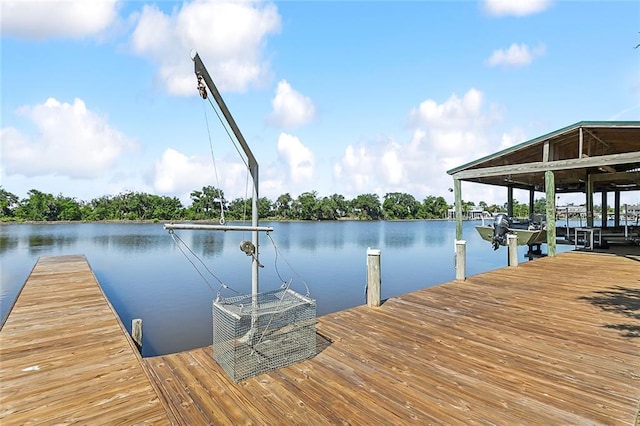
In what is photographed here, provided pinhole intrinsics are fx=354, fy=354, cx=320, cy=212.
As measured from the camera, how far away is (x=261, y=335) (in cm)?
349

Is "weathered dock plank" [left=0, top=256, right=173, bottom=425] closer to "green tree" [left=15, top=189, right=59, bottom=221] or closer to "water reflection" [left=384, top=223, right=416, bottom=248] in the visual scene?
"water reflection" [left=384, top=223, right=416, bottom=248]

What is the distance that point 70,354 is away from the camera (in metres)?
3.71

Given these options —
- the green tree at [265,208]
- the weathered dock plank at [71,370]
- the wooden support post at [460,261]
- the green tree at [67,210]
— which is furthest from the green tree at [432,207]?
the weathered dock plank at [71,370]

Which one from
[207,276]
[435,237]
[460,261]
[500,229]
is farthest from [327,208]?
[460,261]

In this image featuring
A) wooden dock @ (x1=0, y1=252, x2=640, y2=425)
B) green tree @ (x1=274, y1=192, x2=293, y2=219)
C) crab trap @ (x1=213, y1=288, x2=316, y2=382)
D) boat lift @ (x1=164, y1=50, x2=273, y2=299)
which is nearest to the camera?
wooden dock @ (x1=0, y1=252, x2=640, y2=425)

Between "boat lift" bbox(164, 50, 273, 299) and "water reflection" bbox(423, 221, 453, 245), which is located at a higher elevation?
"boat lift" bbox(164, 50, 273, 299)

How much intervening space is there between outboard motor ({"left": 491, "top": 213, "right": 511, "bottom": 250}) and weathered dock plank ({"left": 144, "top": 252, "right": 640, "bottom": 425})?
25.1 ft

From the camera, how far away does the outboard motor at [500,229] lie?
498 inches

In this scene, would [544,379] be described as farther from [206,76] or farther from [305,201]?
[305,201]

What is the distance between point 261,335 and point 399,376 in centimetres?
135

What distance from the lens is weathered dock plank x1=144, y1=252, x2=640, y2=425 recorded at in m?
2.54

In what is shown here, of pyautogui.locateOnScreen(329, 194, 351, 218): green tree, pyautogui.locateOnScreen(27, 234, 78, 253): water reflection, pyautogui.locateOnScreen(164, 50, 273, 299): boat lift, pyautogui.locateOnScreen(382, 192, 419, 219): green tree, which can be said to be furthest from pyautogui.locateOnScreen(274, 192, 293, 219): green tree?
pyautogui.locateOnScreen(164, 50, 273, 299): boat lift

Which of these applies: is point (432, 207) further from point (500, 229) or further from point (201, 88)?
point (201, 88)

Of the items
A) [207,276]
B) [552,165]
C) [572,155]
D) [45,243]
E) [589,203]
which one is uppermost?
[572,155]
